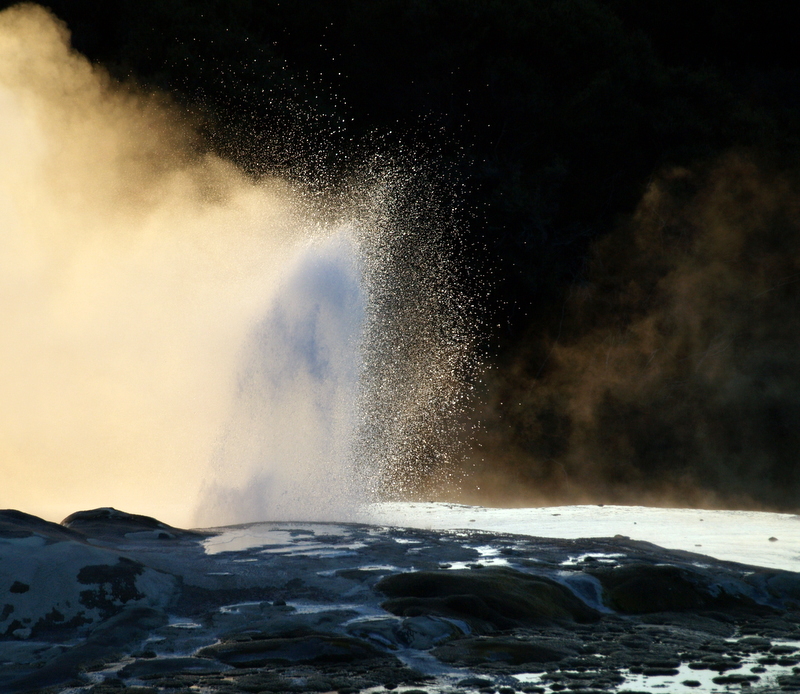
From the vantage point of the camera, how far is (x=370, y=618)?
13.9 feet

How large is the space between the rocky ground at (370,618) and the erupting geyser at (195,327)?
3.09 m

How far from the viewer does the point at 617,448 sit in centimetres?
1795

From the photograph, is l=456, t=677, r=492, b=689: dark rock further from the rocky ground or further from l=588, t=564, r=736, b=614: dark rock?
l=588, t=564, r=736, b=614: dark rock

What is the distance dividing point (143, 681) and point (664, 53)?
66.9 feet

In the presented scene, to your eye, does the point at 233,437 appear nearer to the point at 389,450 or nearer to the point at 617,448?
the point at 389,450

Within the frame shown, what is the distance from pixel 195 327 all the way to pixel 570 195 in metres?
10.2

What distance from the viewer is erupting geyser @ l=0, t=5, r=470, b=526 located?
Answer: 9.33 m

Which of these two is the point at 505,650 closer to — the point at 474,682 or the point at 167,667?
the point at 474,682

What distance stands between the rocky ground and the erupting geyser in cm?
309

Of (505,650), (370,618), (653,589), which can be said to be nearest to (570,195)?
(653,589)

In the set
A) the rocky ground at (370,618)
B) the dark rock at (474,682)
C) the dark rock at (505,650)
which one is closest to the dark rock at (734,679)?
the rocky ground at (370,618)

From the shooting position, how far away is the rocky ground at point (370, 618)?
11.4 feet

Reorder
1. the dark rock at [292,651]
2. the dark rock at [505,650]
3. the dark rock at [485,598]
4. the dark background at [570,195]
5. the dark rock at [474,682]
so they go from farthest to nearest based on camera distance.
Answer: the dark background at [570,195]
the dark rock at [485,598]
the dark rock at [505,650]
the dark rock at [292,651]
the dark rock at [474,682]

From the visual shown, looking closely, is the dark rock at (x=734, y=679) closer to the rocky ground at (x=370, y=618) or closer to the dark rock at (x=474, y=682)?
the rocky ground at (x=370, y=618)
